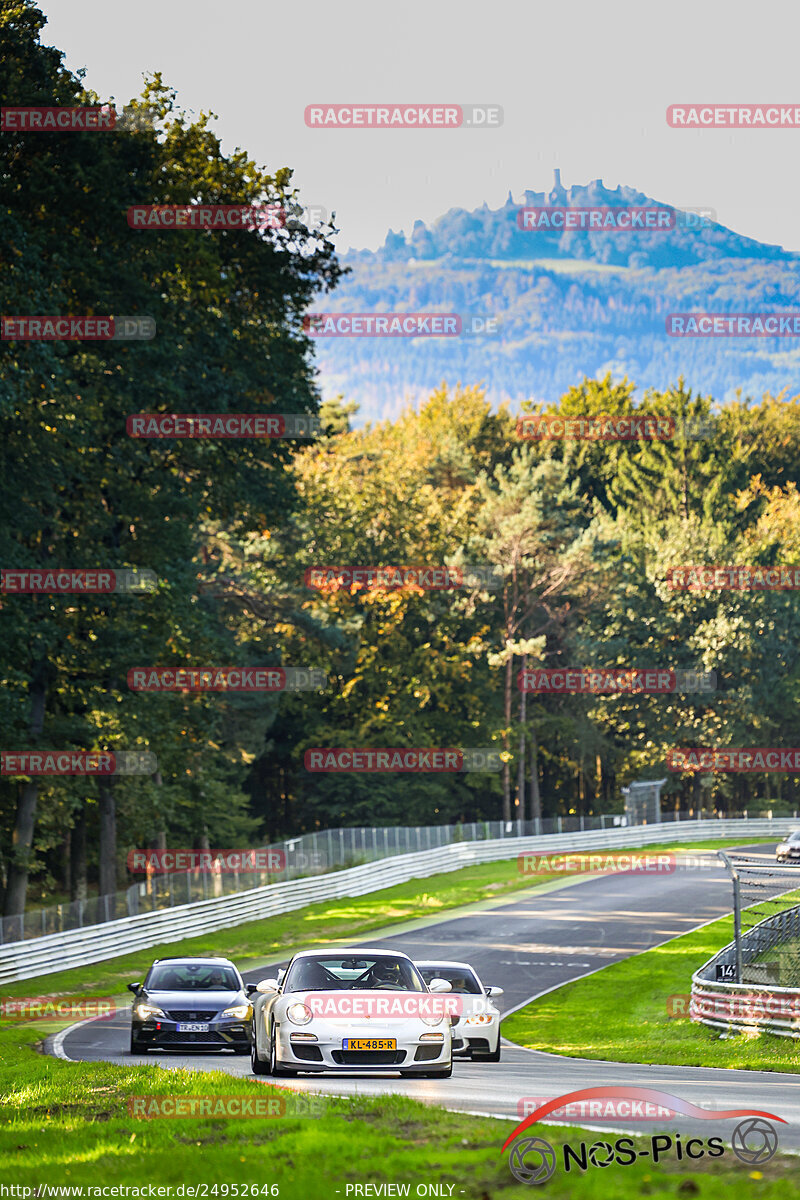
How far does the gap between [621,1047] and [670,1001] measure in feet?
13.8

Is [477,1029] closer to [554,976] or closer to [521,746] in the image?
[554,976]

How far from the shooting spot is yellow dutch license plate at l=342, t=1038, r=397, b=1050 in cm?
1265

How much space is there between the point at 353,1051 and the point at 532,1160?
465 centimetres

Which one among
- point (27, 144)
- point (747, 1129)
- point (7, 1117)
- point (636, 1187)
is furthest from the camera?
point (27, 144)

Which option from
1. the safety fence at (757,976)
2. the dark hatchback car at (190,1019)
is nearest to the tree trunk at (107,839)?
the safety fence at (757,976)

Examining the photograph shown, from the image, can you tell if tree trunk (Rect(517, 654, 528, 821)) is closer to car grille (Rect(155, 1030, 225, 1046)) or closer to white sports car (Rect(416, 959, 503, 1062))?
white sports car (Rect(416, 959, 503, 1062))

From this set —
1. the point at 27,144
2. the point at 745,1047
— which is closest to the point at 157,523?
the point at 27,144

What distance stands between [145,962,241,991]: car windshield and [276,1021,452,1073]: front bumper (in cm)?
645

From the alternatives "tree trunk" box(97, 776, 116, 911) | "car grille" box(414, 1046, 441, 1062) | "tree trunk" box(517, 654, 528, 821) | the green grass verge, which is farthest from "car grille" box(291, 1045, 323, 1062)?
"tree trunk" box(517, 654, 528, 821)

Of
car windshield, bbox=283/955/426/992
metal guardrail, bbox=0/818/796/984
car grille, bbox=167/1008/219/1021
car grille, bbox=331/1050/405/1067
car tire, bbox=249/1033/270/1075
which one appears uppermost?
car windshield, bbox=283/955/426/992

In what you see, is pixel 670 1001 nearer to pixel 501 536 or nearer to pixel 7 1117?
pixel 7 1117

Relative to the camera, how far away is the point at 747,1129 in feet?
31.6

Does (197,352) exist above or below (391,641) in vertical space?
above

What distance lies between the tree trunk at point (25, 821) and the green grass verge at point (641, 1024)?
14.9 meters
